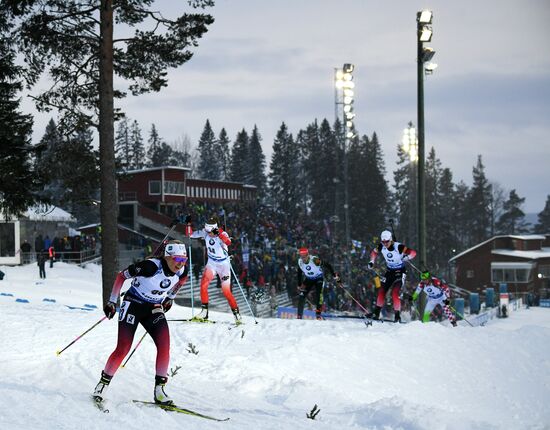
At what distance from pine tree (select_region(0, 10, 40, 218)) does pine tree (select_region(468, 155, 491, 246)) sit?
243 feet

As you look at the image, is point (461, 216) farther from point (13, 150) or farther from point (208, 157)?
point (13, 150)

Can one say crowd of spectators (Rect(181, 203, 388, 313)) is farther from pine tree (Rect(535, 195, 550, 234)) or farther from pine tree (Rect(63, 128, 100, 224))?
pine tree (Rect(535, 195, 550, 234))

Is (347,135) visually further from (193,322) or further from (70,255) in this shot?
(193,322)

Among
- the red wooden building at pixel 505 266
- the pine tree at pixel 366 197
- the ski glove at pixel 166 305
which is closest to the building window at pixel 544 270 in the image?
the red wooden building at pixel 505 266

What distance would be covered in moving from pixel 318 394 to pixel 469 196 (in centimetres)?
8071

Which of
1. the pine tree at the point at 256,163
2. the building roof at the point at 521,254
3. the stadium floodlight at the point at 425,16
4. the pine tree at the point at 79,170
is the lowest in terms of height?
the building roof at the point at 521,254

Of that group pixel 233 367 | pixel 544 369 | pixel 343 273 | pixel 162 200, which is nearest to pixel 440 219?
pixel 162 200

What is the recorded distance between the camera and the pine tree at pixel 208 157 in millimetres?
98750

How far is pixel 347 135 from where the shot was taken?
3017 cm

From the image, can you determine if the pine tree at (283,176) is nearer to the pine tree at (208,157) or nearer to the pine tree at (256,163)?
the pine tree at (256,163)

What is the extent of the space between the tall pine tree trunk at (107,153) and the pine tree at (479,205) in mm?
74602

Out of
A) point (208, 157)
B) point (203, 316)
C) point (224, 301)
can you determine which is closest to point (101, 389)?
point (203, 316)

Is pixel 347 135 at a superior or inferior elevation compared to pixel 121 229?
superior

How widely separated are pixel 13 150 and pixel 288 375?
10.5m
